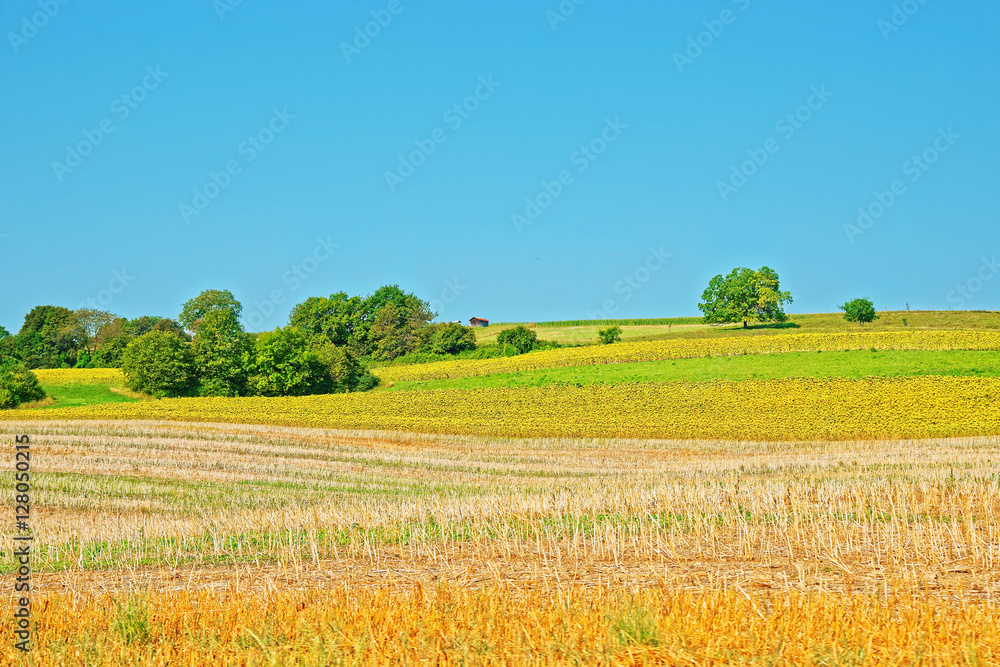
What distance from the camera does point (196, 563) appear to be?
13320 mm

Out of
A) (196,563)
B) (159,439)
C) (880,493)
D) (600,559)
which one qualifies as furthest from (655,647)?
(159,439)

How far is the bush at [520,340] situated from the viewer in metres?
100

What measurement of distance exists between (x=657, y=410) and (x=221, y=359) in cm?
4588

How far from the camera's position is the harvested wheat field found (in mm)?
8180

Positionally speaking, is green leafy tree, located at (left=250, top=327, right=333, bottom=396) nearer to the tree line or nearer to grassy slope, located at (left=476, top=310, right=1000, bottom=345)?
the tree line

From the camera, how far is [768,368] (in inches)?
2422

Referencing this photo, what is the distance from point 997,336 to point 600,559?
225 feet

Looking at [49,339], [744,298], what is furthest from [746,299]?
[49,339]

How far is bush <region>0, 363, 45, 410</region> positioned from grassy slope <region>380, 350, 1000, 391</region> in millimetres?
29967

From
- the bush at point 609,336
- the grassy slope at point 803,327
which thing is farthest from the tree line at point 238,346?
the grassy slope at point 803,327

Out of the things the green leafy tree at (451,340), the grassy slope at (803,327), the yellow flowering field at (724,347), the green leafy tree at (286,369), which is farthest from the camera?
the green leafy tree at (451,340)

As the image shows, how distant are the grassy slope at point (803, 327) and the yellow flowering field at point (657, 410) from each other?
104 ft

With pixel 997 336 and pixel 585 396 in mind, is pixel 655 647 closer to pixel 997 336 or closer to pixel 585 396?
pixel 585 396

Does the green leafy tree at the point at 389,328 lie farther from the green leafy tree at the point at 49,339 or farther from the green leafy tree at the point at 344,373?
the green leafy tree at the point at 49,339
